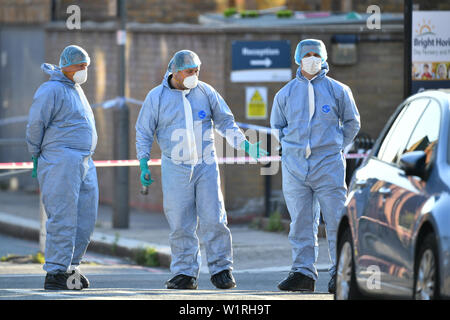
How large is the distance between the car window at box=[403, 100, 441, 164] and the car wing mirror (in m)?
0.06

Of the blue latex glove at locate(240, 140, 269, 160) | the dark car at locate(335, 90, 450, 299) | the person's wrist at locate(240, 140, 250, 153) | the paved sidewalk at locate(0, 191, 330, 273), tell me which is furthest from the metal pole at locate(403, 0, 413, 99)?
the dark car at locate(335, 90, 450, 299)

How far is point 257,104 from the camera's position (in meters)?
15.9

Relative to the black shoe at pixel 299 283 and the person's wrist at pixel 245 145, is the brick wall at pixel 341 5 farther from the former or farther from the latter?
the black shoe at pixel 299 283

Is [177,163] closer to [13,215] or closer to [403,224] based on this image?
[403,224]

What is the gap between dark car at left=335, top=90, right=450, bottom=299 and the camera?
6789 mm

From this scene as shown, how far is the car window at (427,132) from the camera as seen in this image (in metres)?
7.40

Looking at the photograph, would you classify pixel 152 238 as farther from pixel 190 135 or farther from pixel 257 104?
pixel 190 135

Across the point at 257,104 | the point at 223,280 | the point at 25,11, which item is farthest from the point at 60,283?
the point at 25,11

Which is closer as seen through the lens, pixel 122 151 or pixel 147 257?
pixel 147 257

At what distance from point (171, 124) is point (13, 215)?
7.39 meters

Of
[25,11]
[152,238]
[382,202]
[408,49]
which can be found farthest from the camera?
[25,11]

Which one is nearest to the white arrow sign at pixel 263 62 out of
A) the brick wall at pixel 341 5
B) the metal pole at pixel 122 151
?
the metal pole at pixel 122 151

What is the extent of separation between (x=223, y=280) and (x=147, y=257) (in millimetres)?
3390
